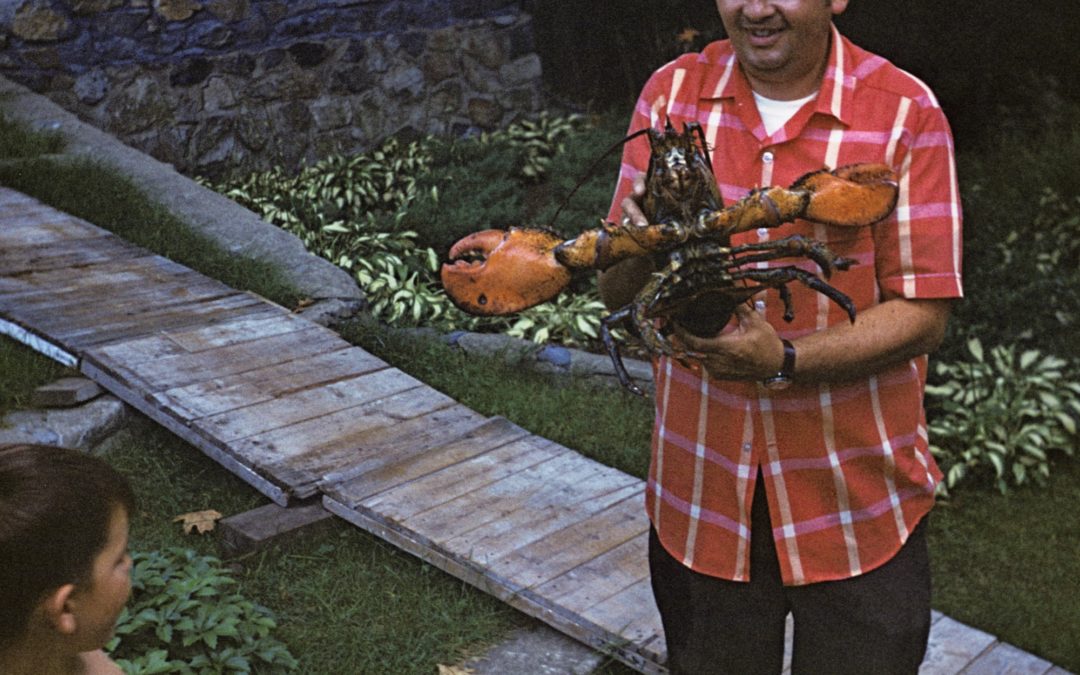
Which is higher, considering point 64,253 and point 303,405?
point 64,253

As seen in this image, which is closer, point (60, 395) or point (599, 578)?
point (599, 578)

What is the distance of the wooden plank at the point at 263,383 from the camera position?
187 inches

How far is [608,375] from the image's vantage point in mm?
5953

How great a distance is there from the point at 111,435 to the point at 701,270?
3347mm

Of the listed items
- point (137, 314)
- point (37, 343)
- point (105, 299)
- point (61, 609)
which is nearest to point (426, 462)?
point (137, 314)

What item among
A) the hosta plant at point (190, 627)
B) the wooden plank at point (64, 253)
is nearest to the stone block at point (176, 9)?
the wooden plank at point (64, 253)

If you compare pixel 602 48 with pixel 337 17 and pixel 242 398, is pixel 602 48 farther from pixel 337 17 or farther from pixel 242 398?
pixel 242 398

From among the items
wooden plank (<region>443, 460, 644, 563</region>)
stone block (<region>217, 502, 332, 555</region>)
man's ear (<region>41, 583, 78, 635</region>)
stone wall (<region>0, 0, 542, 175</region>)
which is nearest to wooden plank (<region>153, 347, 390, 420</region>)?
stone block (<region>217, 502, 332, 555</region>)

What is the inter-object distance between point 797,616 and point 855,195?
93 cm

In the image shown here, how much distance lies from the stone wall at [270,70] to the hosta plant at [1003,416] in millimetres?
4830

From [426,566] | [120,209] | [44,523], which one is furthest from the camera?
[120,209]

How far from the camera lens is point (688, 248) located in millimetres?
2195

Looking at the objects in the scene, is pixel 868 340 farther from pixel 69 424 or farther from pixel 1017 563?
pixel 69 424

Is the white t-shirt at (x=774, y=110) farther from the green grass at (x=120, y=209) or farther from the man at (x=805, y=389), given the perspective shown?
the green grass at (x=120, y=209)
